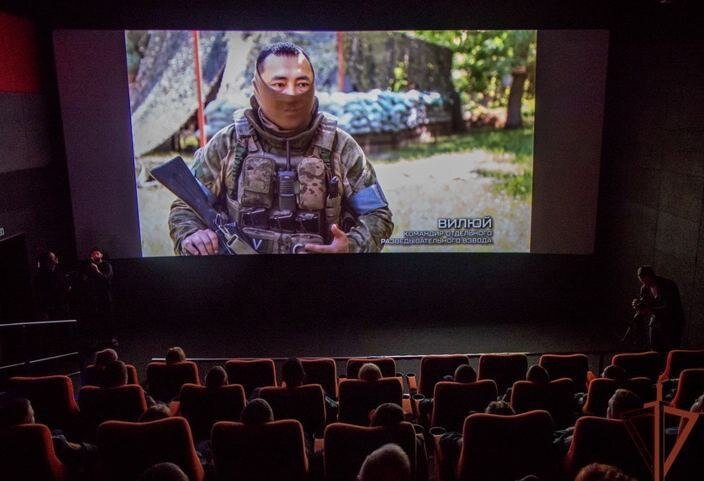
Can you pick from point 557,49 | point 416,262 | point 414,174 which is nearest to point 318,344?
point 416,262

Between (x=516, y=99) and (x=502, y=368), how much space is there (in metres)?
4.36

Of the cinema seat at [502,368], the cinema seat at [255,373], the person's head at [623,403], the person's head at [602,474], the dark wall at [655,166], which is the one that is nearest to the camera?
the person's head at [602,474]

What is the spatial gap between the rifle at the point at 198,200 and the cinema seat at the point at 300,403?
4.37 m

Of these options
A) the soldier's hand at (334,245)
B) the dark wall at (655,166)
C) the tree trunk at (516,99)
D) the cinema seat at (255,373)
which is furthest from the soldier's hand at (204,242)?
the dark wall at (655,166)

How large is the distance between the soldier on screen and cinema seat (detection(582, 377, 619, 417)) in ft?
15.1

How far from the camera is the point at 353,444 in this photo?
3.36 meters

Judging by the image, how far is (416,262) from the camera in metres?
9.13

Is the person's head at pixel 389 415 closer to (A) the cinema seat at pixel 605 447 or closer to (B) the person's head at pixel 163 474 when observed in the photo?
(A) the cinema seat at pixel 605 447

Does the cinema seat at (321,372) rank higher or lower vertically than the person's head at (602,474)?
lower

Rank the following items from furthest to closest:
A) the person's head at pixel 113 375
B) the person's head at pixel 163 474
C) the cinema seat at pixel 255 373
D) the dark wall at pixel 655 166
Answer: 1. the dark wall at pixel 655 166
2. the cinema seat at pixel 255 373
3. the person's head at pixel 113 375
4. the person's head at pixel 163 474

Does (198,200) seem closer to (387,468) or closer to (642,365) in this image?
(642,365)

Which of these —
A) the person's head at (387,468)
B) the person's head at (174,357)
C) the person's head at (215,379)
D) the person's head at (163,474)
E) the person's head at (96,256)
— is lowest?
the person's head at (174,357)

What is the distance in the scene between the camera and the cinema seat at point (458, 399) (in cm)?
434

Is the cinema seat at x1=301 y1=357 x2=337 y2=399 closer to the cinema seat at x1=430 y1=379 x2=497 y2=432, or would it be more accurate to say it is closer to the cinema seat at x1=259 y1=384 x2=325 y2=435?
the cinema seat at x1=259 y1=384 x2=325 y2=435
